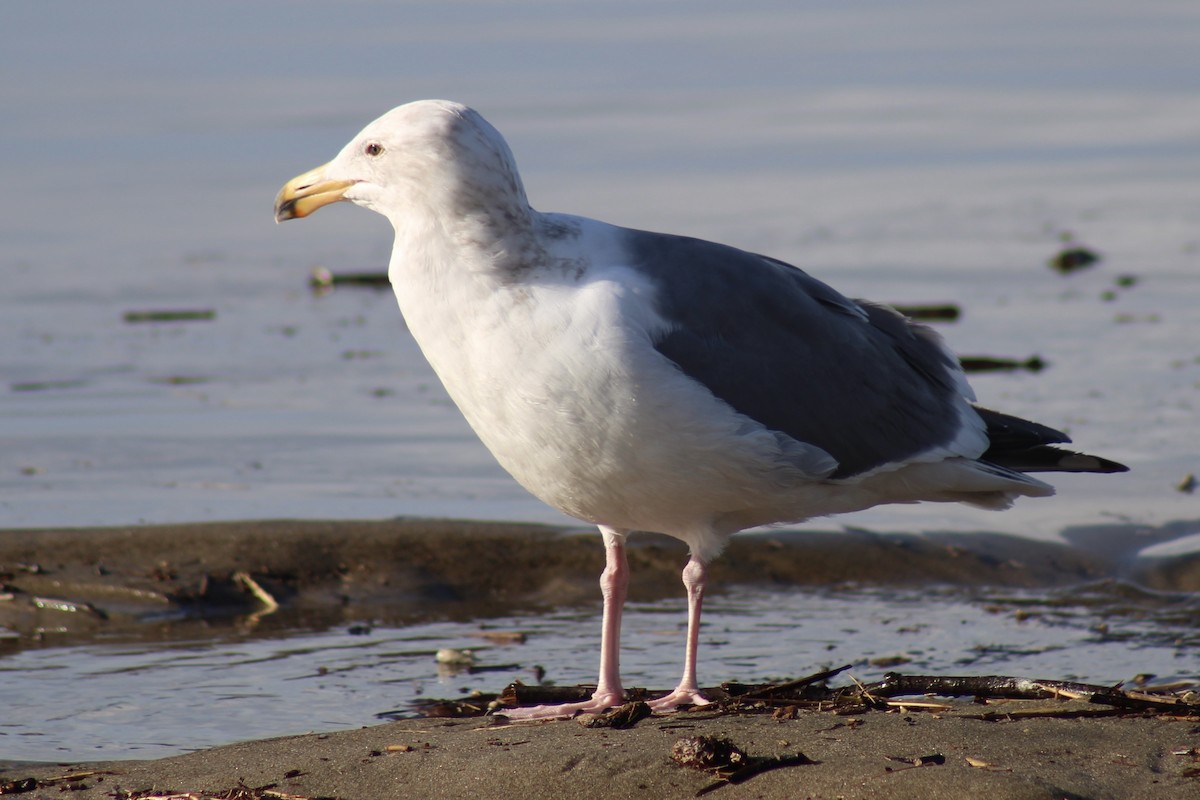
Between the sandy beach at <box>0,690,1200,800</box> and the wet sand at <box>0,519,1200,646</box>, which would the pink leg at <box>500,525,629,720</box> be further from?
the wet sand at <box>0,519,1200,646</box>

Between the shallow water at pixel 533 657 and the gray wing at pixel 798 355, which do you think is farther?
the shallow water at pixel 533 657

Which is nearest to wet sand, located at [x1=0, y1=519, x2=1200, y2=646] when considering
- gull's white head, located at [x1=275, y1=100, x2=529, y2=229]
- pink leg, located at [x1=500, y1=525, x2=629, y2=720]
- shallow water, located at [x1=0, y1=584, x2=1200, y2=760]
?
shallow water, located at [x1=0, y1=584, x2=1200, y2=760]

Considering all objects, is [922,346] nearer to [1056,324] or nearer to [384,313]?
[1056,324]

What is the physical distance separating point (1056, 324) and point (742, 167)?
24.5 ft

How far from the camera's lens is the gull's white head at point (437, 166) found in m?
5.64

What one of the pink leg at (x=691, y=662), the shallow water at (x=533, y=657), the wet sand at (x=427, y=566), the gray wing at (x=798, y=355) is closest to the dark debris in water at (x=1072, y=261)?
the wet sand at (x=427, y=566)

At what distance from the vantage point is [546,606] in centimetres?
796

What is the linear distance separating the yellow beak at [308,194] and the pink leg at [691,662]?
1.67 metres

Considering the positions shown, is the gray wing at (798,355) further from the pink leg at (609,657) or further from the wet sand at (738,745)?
the wet sand at (738,745)

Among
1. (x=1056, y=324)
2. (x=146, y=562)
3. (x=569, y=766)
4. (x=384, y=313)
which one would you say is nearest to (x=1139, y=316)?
(x=1056, y=324)

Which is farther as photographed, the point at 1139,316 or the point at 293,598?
the point at 1139,316

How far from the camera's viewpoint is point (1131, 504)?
29.3 ft

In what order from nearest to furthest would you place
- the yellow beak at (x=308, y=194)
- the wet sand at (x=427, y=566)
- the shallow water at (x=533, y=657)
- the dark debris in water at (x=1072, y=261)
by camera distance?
the yellow beak at (x=308, y=194), the shallow water at (x=533, y=657), the wet sand at (x=427, y=566), the dark debris in water at (x=1072, y=261)

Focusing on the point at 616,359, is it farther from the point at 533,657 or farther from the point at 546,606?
the point at 546,606
